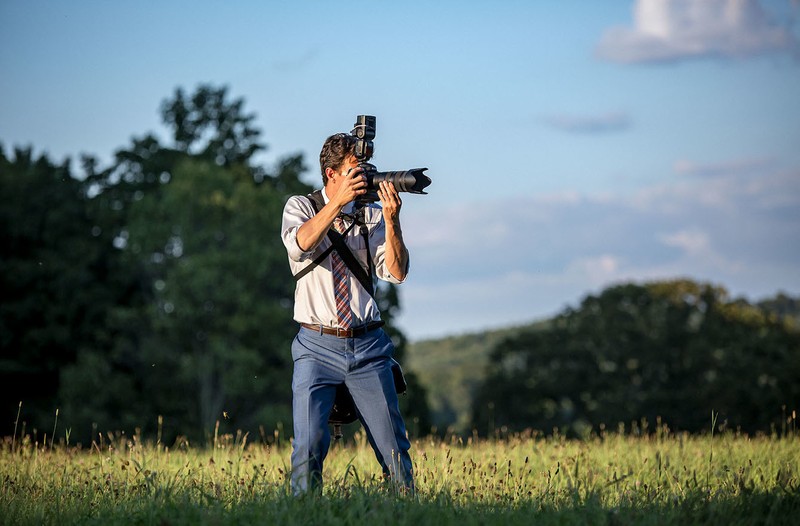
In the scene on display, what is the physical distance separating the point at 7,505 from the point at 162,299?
35.4m

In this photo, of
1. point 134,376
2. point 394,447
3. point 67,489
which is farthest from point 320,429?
point 134,376

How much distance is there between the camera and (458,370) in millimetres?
94938

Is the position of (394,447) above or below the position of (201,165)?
below

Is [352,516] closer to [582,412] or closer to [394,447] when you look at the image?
[394,447]

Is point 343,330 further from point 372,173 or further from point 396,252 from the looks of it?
point 372,173

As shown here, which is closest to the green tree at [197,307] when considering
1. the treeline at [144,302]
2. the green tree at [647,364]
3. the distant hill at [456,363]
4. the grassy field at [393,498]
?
the treeline at [144,302]

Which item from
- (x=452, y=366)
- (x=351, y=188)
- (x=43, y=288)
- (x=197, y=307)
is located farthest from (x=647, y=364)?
(x=452, y=366)

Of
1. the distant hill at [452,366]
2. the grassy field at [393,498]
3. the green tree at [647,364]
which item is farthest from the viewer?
the distant hill at [452,366]

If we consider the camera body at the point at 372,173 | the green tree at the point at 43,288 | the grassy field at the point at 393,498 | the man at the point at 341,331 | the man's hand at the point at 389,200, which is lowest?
the grassy field at the point at 393,498

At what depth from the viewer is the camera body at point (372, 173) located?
6543mm

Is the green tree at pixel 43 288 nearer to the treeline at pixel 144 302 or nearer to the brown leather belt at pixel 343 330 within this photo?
the treeline at pixel 144 302

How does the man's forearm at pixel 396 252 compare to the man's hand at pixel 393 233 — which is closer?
the man's hand at pixel 393 233

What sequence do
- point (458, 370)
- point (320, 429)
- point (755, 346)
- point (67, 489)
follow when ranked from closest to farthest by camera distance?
point (320, 429), point (67, 489), point (755, 346), point (458, 370)

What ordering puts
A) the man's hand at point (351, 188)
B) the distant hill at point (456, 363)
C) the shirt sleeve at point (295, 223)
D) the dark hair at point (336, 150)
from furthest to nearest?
the distant hill at point (456, 363) → the dark hair at point (336, 150) → the shirt sleeve at point (295, 223) → the man's hand at point (351, 188)
